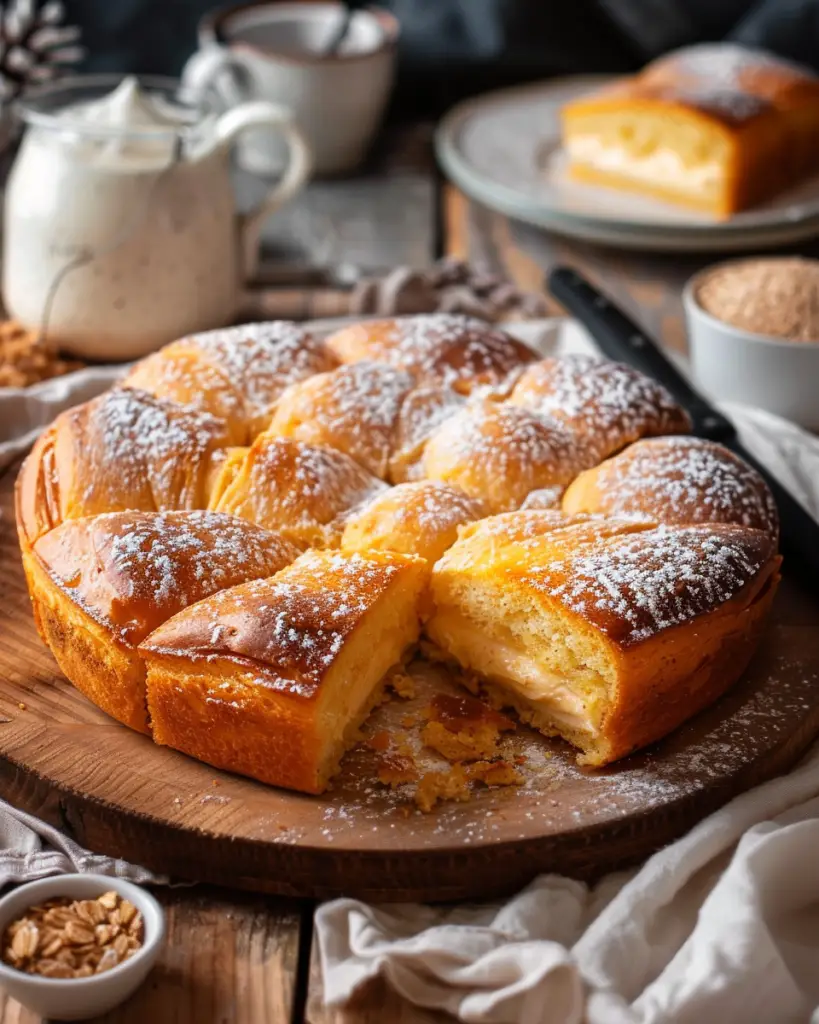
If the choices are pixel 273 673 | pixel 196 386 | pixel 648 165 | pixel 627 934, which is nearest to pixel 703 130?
pixel 648 165

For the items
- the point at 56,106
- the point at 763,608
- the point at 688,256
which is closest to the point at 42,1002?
the point at 763,608

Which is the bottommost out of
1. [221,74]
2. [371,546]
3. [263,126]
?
[371,546]

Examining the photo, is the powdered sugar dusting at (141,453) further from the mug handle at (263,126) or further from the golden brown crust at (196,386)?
the mug handle at (263,126)

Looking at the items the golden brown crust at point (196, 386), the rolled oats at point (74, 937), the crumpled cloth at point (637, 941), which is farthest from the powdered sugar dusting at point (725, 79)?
the rolled oats at point (74, 937)

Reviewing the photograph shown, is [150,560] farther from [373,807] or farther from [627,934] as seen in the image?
[627,934]

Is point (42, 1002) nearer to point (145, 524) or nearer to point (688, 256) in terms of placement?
point (145, 524)

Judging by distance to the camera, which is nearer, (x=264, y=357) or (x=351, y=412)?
(x=351, y=412)

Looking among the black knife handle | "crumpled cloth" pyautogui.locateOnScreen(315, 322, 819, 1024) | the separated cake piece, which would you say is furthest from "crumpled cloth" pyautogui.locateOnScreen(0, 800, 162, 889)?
the separated cake piece
